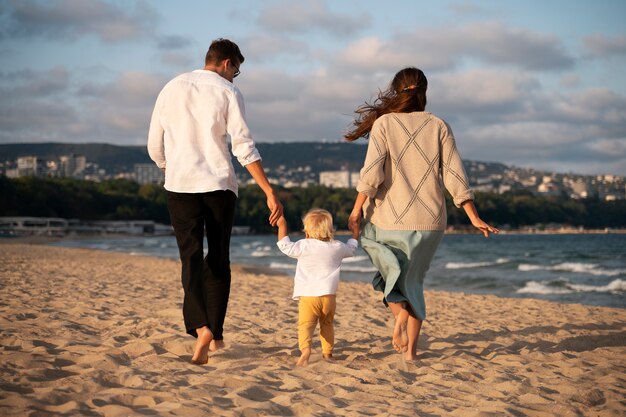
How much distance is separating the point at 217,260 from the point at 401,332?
4.64 feet

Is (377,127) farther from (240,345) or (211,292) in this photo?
(240,345)

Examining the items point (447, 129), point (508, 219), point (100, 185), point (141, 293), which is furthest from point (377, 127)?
point (100, 185)

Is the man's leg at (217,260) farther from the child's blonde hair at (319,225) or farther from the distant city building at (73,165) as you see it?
the distant city building at (73,165)

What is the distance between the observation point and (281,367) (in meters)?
4.28

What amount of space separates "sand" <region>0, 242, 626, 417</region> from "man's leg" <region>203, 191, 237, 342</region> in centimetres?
34

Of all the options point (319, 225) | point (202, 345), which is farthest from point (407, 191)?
point (202, 345)

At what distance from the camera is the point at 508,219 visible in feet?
288

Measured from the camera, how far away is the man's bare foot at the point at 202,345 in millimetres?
4090

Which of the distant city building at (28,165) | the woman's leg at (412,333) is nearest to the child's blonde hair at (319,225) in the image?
the woman's leg at (412,333)

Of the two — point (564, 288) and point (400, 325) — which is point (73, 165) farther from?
point (400, 325)

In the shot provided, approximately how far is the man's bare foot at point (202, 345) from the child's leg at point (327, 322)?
775 mm

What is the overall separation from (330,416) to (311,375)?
0.89 m

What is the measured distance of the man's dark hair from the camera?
4176mm

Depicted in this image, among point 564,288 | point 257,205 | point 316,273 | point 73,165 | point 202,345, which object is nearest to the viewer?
point 202,345
